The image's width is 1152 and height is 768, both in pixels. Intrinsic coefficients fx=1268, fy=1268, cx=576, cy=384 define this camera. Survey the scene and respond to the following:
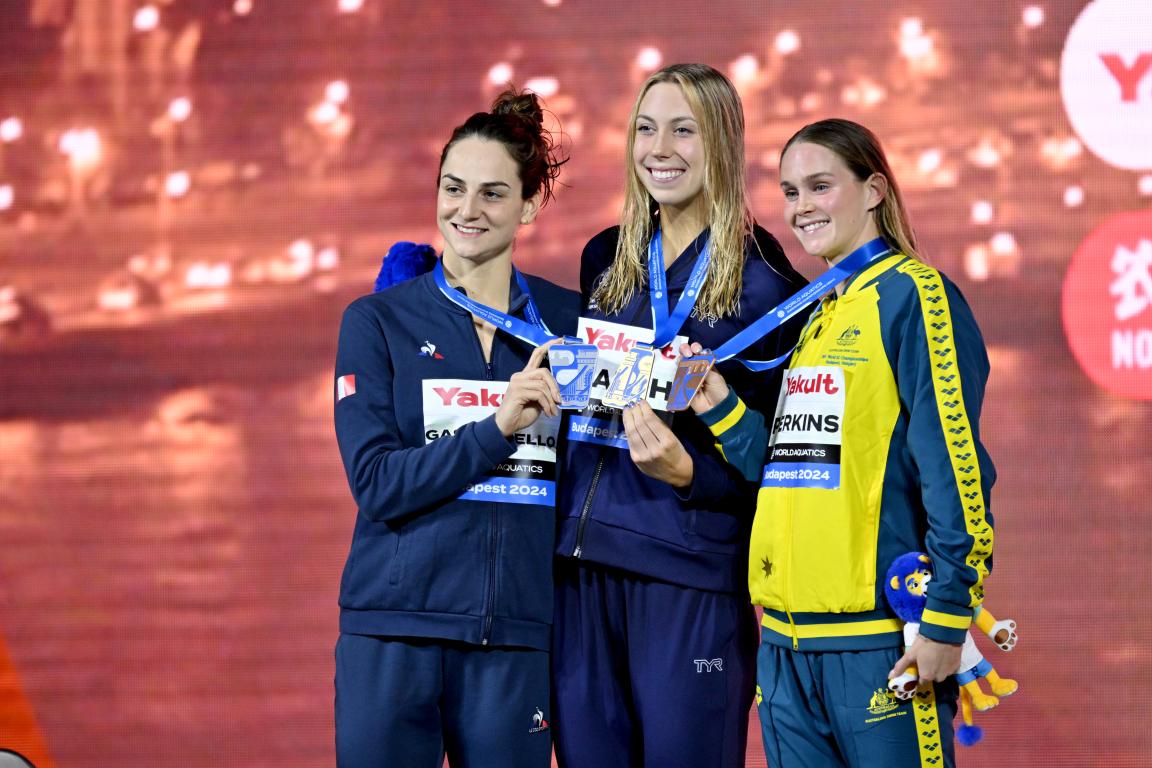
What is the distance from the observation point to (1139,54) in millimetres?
3322

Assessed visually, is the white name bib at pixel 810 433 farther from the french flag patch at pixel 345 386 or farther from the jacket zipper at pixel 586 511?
the french flag patch at pixel 345 386

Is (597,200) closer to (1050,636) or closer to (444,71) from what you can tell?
(444,71)

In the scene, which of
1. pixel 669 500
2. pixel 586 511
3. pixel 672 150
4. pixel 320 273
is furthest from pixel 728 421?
pixel 320 273

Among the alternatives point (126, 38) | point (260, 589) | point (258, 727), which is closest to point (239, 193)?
point (126, 38)

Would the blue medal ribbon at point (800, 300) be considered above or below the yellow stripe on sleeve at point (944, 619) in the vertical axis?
above

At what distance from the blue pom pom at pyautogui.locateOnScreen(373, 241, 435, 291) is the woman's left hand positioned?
21.5 inches

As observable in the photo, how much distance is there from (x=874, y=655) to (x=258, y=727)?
7.01 feet

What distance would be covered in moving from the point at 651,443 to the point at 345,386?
505mm

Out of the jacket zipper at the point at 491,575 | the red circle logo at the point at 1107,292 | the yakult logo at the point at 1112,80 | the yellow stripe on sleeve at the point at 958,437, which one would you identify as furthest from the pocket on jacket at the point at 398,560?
the yakult logo at the point at 1112,80

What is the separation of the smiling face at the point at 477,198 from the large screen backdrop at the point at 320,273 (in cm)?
129

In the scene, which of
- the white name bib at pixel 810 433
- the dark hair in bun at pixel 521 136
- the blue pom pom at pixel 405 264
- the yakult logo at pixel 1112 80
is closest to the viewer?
the white name bib at pixel 810 433

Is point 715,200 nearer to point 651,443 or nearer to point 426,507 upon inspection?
point 651,443

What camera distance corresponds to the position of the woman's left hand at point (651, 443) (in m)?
1.98

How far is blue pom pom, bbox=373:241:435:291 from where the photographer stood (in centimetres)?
232
